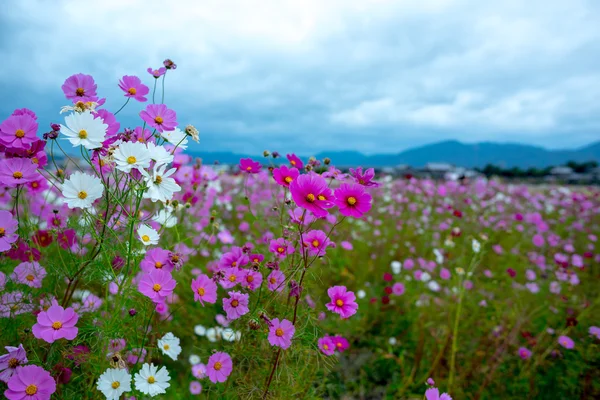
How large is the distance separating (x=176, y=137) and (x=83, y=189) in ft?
0.93

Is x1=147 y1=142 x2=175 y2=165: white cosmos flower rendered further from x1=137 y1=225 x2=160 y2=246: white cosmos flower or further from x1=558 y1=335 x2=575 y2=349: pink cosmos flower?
x1=558 y1=335 x2=575 y2=349: pink cosmos flower

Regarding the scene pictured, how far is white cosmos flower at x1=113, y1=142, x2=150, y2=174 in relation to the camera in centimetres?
92

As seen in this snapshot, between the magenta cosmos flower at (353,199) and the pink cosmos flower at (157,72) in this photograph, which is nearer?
the magenta cosmos flower at (353,199)

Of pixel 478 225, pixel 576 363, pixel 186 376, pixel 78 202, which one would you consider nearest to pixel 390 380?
pixel 576 363

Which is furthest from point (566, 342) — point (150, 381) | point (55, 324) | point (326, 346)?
point (55, 324)

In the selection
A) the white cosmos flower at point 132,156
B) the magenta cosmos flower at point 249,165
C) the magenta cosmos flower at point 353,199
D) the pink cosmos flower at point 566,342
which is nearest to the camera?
the white cosmos flower at point 132,156

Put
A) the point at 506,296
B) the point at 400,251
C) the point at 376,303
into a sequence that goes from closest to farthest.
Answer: the point at 376,303, the point at 506,296, the point at 400,251

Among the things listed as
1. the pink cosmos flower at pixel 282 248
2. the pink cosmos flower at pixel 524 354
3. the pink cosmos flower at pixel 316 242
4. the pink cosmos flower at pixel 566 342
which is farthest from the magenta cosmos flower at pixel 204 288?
the pink cosmos flower at pixel 566 342

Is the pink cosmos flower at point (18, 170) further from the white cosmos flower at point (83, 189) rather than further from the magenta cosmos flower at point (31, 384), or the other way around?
the magenta cosmos flower at point (31, 384)

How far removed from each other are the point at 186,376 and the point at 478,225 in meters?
3.67

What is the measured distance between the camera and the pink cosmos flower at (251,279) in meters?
1.14

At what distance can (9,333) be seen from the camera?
3.95 feet

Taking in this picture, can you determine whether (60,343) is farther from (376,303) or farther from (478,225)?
(478,225)

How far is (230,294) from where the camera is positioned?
1118mm
